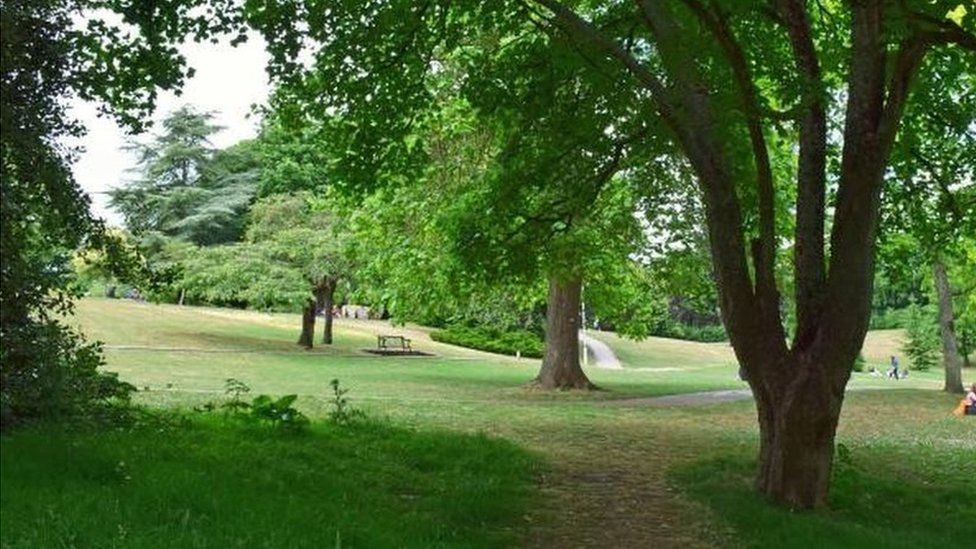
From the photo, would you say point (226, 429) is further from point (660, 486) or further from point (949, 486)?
point (949, 486)

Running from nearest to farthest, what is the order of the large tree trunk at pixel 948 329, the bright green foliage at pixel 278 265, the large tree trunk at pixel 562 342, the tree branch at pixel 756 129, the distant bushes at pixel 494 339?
the tree branch at pixel 756 129
the large tree trunk at pixel 562 342
the large tree trunk at pixel 948 329
the bright green foliage at pixel 278 265
the distant bushes at pixel 494 339

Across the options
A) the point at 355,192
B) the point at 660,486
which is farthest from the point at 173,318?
the point at 660,486

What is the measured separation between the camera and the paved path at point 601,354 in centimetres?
5216

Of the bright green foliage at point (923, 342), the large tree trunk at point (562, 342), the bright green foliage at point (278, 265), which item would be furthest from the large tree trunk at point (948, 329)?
the bright green foliage at point (923, 342)

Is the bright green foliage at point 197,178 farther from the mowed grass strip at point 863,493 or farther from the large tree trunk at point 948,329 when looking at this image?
the mowed grass strip at point 863,493

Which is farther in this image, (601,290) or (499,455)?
(601,290)

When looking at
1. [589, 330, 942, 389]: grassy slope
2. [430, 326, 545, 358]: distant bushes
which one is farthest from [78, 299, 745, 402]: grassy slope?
[430, 326, 545, 358]: distant bushes

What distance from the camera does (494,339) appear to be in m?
55.2

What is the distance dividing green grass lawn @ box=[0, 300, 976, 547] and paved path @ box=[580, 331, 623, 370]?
1213 inches

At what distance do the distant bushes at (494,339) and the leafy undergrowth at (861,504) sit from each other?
4006 cm

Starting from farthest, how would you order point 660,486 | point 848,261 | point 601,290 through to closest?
point 601,290 → point 660,486 → point 848,261

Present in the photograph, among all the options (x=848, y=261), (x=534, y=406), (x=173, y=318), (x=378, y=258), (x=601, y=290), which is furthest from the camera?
(x=173, y=318)

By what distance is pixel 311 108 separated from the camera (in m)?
12.4

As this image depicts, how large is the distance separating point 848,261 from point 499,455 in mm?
4389
